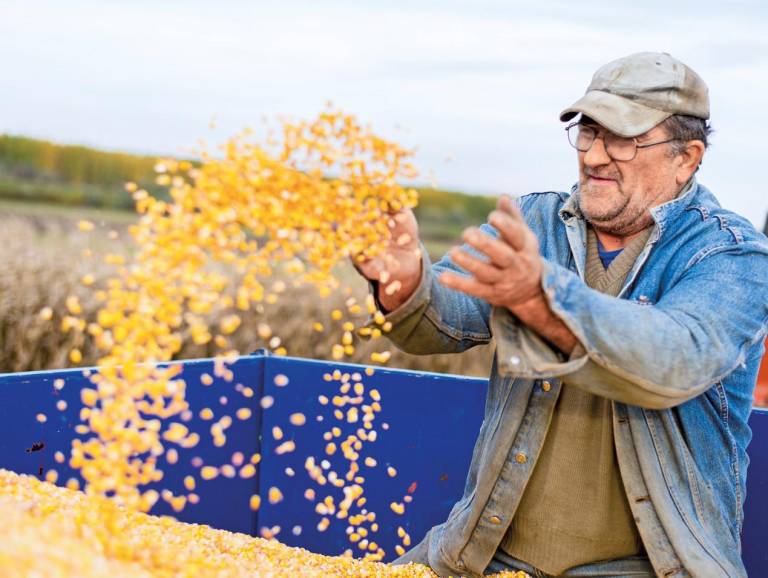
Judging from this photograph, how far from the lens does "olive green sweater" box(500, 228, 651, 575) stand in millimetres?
2256

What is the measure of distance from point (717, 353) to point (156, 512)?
207 cm

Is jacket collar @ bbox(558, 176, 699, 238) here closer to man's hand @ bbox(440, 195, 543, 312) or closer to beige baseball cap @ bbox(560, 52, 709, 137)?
beige baseball cap @ bbox(560, 52, 709, 137)

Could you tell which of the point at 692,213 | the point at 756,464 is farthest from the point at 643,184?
the point at 756,464

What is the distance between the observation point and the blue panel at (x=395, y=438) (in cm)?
330

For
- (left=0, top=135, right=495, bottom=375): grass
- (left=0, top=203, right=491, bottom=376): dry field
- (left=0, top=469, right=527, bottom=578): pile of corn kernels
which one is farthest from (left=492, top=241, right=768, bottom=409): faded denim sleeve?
(left=0, top=203, right=491, bottom=376): dry field

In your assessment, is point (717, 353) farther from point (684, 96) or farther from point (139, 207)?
point (139, 207)

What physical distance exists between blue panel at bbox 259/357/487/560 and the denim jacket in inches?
30.1

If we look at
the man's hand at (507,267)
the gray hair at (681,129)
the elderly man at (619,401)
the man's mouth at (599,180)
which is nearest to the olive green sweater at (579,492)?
the elderly man at (619,401)

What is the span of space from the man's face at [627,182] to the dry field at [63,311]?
320 cm

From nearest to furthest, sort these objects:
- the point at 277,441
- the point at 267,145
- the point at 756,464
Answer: the point at 267,145 → the point at 756,464 → the point at 277,441

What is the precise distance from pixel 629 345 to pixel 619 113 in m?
0.69

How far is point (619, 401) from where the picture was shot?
207cm

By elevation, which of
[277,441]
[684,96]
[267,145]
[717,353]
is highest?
[684,96]

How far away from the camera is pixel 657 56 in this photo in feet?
7.61
